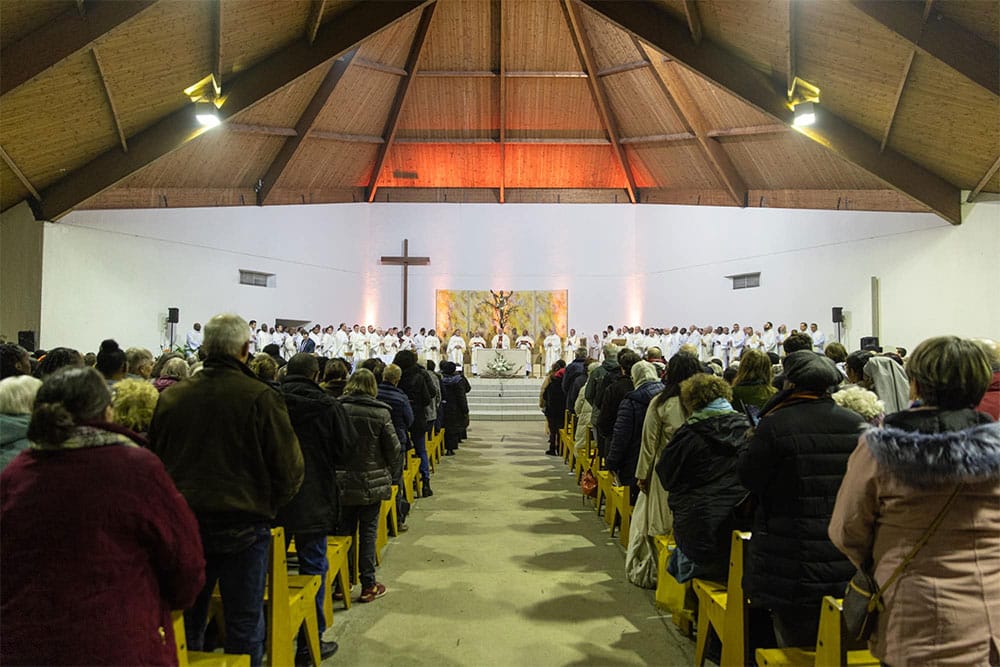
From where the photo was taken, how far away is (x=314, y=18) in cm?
1053

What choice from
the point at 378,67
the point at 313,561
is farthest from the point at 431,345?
the point at 313,561

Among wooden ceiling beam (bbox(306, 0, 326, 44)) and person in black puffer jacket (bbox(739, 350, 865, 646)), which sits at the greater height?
wooden ceiling beam (bbox(306, 0, 326, 44))

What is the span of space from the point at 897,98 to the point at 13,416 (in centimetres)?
1027

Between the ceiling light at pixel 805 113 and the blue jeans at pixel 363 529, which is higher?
the ceiling light at pixel 805 113

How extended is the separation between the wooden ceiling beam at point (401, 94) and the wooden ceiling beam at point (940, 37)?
9579mm

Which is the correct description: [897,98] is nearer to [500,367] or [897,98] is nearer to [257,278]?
[500,367]

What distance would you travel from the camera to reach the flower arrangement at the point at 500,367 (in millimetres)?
18438

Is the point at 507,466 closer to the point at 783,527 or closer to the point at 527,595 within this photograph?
the point at 527,595

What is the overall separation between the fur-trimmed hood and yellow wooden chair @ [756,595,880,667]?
72cm

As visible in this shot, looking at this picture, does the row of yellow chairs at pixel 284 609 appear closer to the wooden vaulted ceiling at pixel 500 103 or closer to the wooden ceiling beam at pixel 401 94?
the wooden vaulted ceiling at pixel 500 103

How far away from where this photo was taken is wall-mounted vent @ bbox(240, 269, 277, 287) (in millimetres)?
17000

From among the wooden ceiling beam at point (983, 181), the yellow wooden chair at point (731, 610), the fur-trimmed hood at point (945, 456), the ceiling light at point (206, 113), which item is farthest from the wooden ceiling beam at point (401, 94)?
the fur-trimmed hood at point (945, 456)

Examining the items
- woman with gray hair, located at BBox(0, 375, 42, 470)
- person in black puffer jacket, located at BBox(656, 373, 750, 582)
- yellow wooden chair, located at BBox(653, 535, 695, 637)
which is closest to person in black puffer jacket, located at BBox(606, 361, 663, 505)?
yellow wooden chair, located at BBox(653, 535, 695, 637)

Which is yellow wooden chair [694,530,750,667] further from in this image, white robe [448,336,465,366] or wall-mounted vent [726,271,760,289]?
white robe [448,336,465,366]
